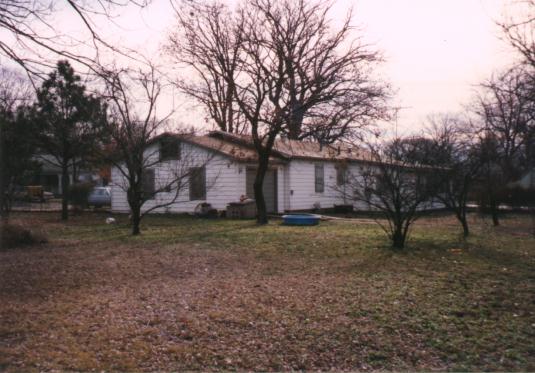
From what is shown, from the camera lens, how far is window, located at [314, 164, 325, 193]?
23.8 meters

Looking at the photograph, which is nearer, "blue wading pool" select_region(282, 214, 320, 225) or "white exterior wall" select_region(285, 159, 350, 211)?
"blue wading pool" select_region(282, 214, 320, 225)

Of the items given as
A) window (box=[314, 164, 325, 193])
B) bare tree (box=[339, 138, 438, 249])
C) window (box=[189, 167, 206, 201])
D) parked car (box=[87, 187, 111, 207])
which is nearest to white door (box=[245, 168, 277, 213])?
window (box=[189, 167, 206, 201])

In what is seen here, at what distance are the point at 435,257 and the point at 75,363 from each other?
293 inches

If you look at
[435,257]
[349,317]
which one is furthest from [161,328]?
[435,257]

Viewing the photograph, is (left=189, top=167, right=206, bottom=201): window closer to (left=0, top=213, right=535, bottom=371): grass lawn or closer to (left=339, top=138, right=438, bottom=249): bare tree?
(left=0, top=213, right=535, bottom=371): grass lawn

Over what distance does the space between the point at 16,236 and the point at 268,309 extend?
8515 millimetres

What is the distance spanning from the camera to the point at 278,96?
16625mm

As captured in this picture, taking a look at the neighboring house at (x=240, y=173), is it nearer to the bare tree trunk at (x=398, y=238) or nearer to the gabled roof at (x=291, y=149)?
the gabled roof at (x=291, y=149)

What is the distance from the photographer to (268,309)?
5.56 meters

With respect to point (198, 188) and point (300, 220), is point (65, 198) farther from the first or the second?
point (300, 220)

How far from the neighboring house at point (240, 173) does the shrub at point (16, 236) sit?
7912 mm

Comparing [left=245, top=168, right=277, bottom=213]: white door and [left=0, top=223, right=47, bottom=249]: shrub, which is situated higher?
[left=245, top=168, right=277, bottom=213]: white door

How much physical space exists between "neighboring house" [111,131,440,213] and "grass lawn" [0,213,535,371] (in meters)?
10.6

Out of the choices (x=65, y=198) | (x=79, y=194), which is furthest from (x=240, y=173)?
(x=79, y=194)
